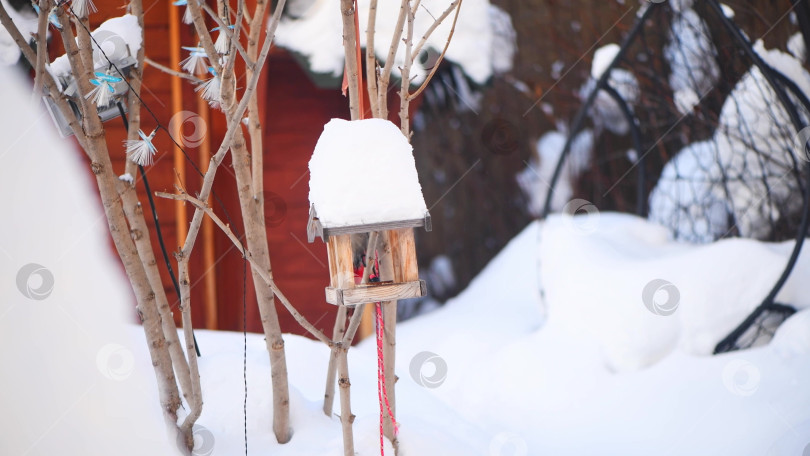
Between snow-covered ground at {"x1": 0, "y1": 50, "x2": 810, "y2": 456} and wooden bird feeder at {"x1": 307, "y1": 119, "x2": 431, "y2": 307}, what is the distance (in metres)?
0.47

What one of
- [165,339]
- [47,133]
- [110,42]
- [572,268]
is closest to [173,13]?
[47,133]

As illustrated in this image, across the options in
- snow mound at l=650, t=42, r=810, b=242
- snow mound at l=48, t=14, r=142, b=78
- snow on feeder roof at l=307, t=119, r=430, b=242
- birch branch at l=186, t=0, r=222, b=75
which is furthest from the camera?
snow mound at l=650, t=42, r=810, b=242

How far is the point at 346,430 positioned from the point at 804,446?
147 cm

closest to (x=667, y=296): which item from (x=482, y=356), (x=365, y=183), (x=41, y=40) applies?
(x=482, y=356)

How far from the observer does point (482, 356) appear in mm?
3230

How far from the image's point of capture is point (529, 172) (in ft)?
14.6

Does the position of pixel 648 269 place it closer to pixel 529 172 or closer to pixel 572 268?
pixel 572 268

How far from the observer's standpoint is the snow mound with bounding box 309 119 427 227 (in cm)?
101

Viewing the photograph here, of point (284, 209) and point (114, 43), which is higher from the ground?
point (114, 43)

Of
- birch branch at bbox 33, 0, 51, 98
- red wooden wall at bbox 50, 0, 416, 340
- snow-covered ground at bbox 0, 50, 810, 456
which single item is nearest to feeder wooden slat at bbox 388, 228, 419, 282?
snow-covered ground at bbox 0, 50, 810, 456

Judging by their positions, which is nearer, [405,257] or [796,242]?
[405,257]

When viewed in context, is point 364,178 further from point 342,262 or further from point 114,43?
point 114,43

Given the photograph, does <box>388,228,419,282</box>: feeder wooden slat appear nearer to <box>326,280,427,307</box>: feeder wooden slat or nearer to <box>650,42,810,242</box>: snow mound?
<box>326,280,427,307</box>: feeder wooden slat

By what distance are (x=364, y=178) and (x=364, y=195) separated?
3 cm
